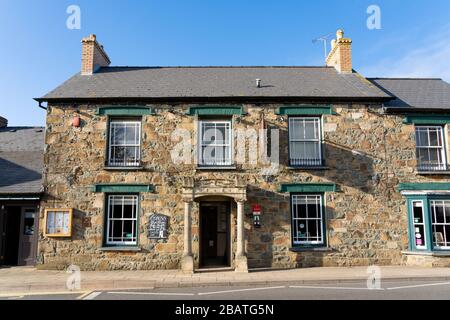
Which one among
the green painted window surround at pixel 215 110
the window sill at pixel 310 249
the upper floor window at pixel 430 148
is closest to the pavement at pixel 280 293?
the window sill at pixel 310 249

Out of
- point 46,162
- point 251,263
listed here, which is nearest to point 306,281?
point 251,263

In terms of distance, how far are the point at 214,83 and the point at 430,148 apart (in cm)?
916

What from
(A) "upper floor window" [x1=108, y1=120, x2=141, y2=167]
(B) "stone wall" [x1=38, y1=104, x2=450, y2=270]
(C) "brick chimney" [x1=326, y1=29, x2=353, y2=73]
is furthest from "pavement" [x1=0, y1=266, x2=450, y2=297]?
(C) "brick chimney" [x1=326, y1=29, x2=353, y2=73]

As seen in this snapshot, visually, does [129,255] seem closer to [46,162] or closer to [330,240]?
[46,162]

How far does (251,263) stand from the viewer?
12375mm

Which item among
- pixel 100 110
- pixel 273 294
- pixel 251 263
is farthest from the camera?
pixel 100 110

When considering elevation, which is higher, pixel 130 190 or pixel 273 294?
pixel 130 190

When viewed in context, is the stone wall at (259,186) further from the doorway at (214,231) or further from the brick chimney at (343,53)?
the brick chimney at (343,53)

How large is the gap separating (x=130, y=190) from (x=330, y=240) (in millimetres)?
7666

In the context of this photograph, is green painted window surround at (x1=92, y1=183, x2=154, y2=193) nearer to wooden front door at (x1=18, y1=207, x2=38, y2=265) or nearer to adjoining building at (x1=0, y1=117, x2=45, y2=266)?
adjoining building at (x1=0, y1=117, x2=45, y2=266)

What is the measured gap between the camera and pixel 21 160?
15.5 meters

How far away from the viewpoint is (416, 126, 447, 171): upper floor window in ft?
44.0

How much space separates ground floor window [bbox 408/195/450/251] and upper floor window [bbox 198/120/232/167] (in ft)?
23.7

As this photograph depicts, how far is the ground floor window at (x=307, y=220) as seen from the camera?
12719mm
